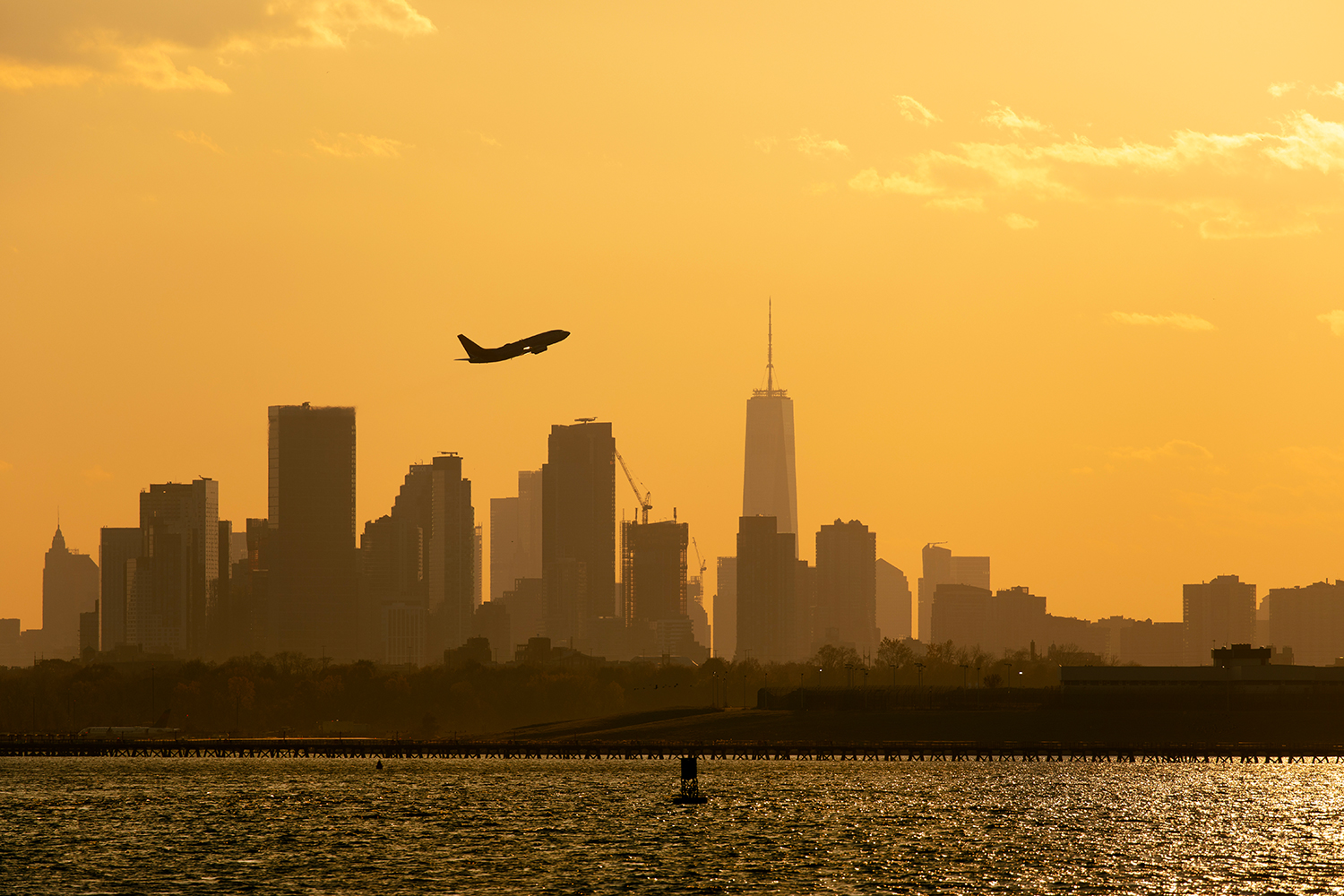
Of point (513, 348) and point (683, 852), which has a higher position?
point (513, 348)

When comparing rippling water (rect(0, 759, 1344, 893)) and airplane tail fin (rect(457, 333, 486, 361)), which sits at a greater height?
airplane tail fin (rect(457, 333, 486, 361))

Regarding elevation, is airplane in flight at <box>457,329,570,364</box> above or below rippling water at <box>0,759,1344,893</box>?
above

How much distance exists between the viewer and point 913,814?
195 metres

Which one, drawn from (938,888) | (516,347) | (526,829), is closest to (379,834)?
(526,829)

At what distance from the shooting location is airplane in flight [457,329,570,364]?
164 m

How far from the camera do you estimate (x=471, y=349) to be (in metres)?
170

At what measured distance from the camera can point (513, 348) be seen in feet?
542

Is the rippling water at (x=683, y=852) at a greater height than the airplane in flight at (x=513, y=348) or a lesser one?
lesser

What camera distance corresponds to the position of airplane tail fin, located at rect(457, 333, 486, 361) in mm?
166625

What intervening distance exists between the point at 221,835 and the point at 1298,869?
10057 cm

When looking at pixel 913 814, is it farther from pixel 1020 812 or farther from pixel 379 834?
pixel 379 834

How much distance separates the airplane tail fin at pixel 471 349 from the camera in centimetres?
16662

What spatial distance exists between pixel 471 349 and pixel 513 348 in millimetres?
6708

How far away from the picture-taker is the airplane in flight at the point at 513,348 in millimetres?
164375
